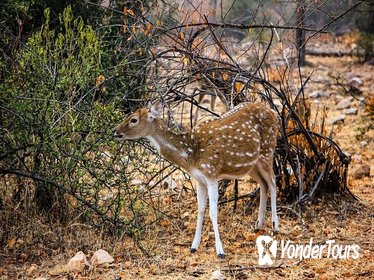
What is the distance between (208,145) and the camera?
7.64m

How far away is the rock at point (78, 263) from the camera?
6.85m

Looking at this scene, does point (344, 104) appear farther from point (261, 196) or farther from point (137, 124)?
point (137, 124)

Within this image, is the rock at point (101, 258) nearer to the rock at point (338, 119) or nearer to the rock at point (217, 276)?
the rock at point (217, 276)

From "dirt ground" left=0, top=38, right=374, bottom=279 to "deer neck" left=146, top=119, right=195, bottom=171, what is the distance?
855 millimetres

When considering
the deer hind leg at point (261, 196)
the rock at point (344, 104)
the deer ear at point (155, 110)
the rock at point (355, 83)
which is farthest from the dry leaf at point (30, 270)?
the rock at point (355, 83)

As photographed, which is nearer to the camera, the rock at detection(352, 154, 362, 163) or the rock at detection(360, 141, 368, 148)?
the rock at detection(352, 154, 362, 163)

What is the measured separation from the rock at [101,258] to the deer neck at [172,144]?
117cm

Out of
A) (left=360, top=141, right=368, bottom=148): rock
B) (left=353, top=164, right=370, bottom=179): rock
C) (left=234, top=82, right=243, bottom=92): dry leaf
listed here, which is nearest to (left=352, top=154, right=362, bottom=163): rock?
(left=360, top=141, right=368, bottom=148): rock

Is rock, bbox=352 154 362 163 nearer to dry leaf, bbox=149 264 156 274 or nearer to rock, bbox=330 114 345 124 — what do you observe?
rock, bbox=330 114 345 124

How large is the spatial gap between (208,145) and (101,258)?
1572 millimetres

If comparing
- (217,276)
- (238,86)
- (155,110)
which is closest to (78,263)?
(217,276)

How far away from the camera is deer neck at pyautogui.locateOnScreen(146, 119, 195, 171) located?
24.9 feet

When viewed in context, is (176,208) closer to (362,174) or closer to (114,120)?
(114,120)

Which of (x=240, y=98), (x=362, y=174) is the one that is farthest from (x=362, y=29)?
(x=240, y=98)
